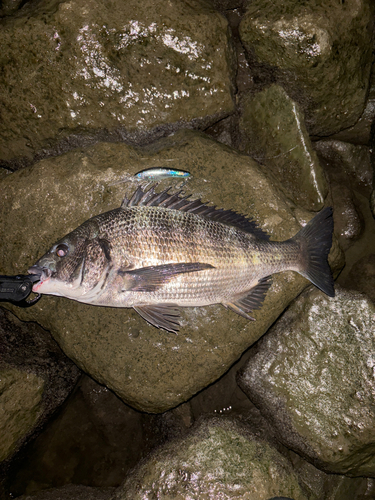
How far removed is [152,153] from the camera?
3.71m

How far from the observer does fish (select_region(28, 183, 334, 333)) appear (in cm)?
297

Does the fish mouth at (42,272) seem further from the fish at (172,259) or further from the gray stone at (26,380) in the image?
the gray stone at (26,380)

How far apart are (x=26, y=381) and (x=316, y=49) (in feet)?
16.9

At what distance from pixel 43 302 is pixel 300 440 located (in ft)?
11.1

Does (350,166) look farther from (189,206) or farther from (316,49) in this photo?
(189,206)

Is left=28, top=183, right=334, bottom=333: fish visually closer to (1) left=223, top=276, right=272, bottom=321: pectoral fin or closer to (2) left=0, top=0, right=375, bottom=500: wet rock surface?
(1) left=223, top=276, right=272, bottom=321: pectoral fin

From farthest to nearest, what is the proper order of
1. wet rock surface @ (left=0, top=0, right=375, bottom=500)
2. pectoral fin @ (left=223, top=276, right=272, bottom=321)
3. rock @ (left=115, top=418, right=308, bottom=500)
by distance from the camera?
1. wet rock surface @ (left=0, top=0, right=375, bottom=500)
2. pectoral fin @ (left=223, top=276, right=272, bottom=321)
3. rock @ (left=115, top=418, right=308, bottom=500)

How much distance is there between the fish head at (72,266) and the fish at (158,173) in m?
0.94

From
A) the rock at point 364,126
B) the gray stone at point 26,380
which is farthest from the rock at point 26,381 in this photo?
the rock at point 364,126

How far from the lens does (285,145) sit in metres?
3.97

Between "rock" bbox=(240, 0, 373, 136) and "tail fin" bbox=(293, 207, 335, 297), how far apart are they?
5.49 ft

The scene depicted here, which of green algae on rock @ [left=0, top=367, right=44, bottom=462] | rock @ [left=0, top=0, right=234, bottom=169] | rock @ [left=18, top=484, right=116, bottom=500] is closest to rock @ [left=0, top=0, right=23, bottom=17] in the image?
rock @ [left=0, top=0, right=234, bottom=169]

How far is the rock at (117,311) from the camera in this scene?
11.4 ft

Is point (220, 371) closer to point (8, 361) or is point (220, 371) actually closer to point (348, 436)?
point (348, 436)
